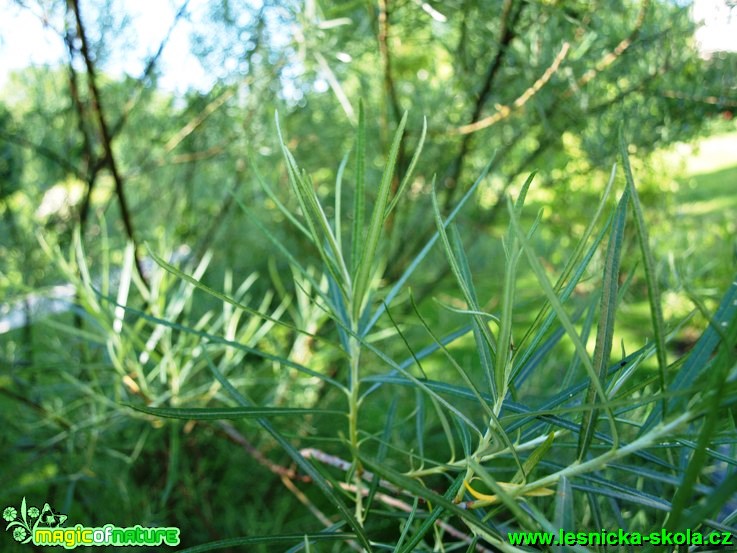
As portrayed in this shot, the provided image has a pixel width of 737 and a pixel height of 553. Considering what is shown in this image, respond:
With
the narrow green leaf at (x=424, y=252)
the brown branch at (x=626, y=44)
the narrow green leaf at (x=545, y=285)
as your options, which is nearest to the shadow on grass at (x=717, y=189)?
the brown branch at (x=626, y=44)

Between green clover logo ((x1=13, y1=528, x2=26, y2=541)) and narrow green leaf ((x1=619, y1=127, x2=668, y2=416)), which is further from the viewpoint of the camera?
green clover logo ((x1=13, y1=528, x2=26, y2=541))

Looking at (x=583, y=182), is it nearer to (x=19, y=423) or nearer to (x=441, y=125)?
(x=441, y=125)

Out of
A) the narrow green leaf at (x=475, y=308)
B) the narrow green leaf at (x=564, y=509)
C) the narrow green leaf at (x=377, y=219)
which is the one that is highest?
the narrow green leaf at (x=377, y=219)

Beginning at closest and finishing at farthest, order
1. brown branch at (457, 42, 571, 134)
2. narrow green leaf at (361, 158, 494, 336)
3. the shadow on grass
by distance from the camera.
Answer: narrow green leaf at (361, 158, 494, 336), brown branch at (457, 42, 571, 134), the shadow on grass

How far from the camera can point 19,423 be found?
0.79m

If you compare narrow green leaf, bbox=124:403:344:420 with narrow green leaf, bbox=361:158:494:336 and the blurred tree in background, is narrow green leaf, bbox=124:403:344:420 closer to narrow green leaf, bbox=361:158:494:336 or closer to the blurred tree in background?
narrow green leaf, bbox=361:158:494:336

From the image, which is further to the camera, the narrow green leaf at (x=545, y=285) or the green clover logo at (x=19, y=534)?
A: the green clover logo at (x=19, y=534)

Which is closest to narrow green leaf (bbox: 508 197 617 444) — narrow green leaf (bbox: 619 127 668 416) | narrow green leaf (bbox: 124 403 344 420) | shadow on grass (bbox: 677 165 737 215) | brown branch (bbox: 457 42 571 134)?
narrow green leaf (bbox: 619 127 668 416)

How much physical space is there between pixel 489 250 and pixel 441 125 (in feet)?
2.10

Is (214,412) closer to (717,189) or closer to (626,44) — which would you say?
(626,44)

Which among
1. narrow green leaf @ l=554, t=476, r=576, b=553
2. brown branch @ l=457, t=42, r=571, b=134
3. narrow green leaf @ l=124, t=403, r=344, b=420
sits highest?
brown branch @ l=457, t=42, r=571, b=134

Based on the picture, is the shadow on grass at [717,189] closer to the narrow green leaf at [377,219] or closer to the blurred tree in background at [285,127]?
the blurred tree in background at [285,127]

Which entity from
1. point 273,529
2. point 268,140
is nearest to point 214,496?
point 273,529

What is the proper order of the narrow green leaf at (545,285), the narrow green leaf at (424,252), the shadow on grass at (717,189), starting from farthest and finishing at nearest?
the shadow on grass at (717,189) → the narrow green leaf at (424,252) → the narrow green leaf at (545,285)
